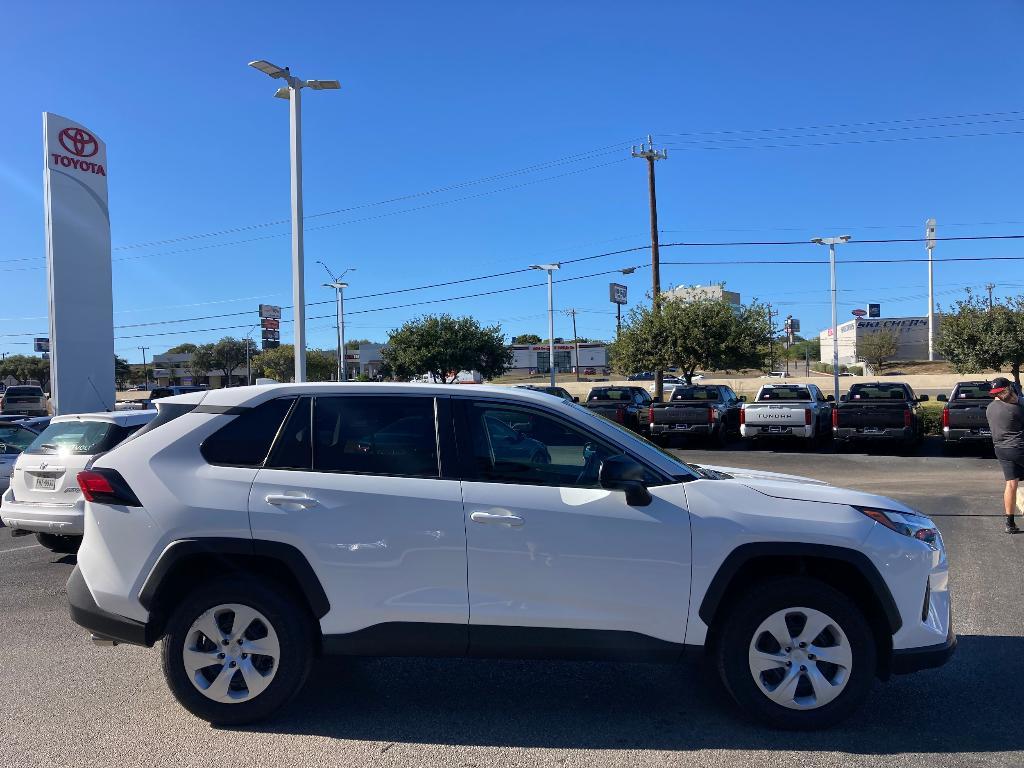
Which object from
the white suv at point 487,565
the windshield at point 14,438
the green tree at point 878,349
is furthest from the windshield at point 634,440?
the green tree at point 878,349

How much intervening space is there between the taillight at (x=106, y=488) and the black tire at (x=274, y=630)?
630 mm

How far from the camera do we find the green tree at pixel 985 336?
25.3 metres

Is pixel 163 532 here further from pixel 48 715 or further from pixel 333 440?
pixel 48 715

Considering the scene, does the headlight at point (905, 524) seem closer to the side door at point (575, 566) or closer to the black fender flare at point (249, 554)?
the side door at point (575, 566)

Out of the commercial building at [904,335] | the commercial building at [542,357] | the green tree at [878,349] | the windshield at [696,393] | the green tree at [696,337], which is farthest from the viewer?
the commercial building at [542,357]

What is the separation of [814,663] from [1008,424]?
6546mm

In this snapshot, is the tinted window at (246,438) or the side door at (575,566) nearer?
the side door at (575,566)

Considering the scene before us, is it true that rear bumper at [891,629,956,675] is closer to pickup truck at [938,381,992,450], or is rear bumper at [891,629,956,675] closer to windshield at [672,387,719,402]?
pickup truck at [938,381,992,450]

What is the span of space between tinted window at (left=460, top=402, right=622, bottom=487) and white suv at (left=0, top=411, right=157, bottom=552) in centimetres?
546

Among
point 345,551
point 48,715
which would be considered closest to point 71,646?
point 48,715

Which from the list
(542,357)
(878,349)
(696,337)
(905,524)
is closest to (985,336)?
(696,337)

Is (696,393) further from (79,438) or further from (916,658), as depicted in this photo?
(916,658)

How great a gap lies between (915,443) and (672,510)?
17.7 metres

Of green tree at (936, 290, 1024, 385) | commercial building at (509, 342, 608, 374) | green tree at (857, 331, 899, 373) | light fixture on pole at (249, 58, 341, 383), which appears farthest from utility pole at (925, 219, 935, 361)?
light fixture on pole at (249, 58, 341, 383)
